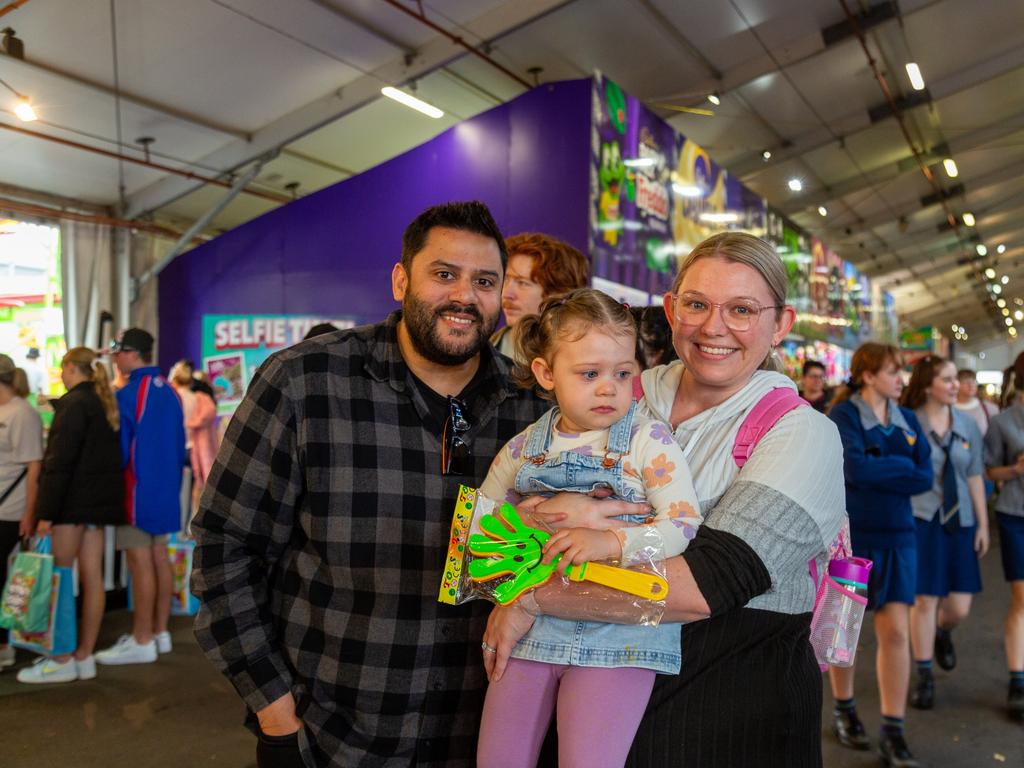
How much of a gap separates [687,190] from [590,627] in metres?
7.17

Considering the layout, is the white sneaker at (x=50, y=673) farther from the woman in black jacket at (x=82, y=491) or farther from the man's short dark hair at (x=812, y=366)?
the man's short dark hair at (x=812, y=366)

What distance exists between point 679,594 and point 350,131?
10.3 meters

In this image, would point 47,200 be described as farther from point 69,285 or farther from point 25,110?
point 25,110

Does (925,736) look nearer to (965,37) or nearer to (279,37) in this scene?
(279,37)

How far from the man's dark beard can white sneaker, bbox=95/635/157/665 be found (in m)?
4.07

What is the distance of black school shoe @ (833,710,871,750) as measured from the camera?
3961 millimetres

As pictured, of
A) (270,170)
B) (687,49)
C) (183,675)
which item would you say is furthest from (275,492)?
(270,170)

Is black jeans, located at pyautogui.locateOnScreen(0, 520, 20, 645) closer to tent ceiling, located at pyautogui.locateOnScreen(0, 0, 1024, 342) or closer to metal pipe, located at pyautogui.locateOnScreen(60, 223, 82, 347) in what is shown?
tent ceiling, located at pyautogui.locateOnScreen(0, 0, 1024, 342)

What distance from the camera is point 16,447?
475 cm

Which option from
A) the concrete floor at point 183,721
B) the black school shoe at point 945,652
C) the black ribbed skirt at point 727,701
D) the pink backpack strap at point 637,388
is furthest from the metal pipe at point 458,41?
the black ribbed skirt at point 727,701

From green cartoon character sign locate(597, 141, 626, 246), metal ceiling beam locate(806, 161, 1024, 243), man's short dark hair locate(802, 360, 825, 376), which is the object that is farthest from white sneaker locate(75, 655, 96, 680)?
metal ceiling beam locate(806, 161, 1024, 243)

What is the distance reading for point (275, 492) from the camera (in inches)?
70.2

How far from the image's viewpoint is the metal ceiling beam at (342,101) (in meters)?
8.15

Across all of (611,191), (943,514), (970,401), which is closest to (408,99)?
(611,191)
